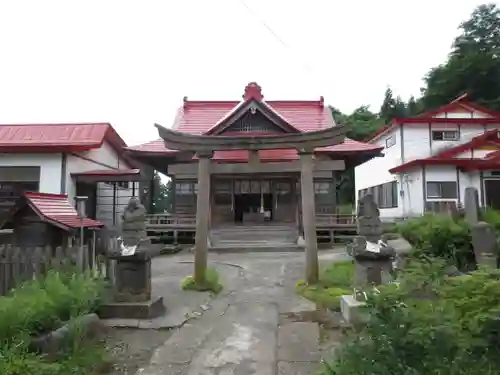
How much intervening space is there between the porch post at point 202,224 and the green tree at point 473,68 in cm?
3776

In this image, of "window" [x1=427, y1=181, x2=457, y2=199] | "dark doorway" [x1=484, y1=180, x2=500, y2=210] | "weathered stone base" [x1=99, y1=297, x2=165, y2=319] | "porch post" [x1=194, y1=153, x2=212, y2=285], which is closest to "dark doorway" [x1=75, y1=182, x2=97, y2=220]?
"porch post" [x1=194, y1=153, x2=212, y2=285]

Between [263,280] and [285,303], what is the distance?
2.67m

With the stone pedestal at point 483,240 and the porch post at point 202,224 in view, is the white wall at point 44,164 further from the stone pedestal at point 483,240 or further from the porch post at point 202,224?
the stone pedestal at point 483,240

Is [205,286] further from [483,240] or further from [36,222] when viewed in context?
[483,240]

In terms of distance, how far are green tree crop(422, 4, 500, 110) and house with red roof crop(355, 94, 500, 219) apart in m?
14.0

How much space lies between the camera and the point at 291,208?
20.9 metres

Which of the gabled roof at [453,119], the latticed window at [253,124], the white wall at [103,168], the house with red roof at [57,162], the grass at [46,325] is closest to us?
the grass at [46,325]

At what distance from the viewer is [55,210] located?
31.0 feet

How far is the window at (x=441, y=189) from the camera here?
925 inches

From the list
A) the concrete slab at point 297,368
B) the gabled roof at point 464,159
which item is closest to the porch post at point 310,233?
the concrete slab at point 297,368

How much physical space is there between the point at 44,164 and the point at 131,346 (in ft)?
46.7

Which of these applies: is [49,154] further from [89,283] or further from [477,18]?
→ [477,18]

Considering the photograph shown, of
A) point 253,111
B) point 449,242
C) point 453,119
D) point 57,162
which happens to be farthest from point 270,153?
point 453,119

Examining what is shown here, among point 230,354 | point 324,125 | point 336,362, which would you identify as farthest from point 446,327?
point 324,125
